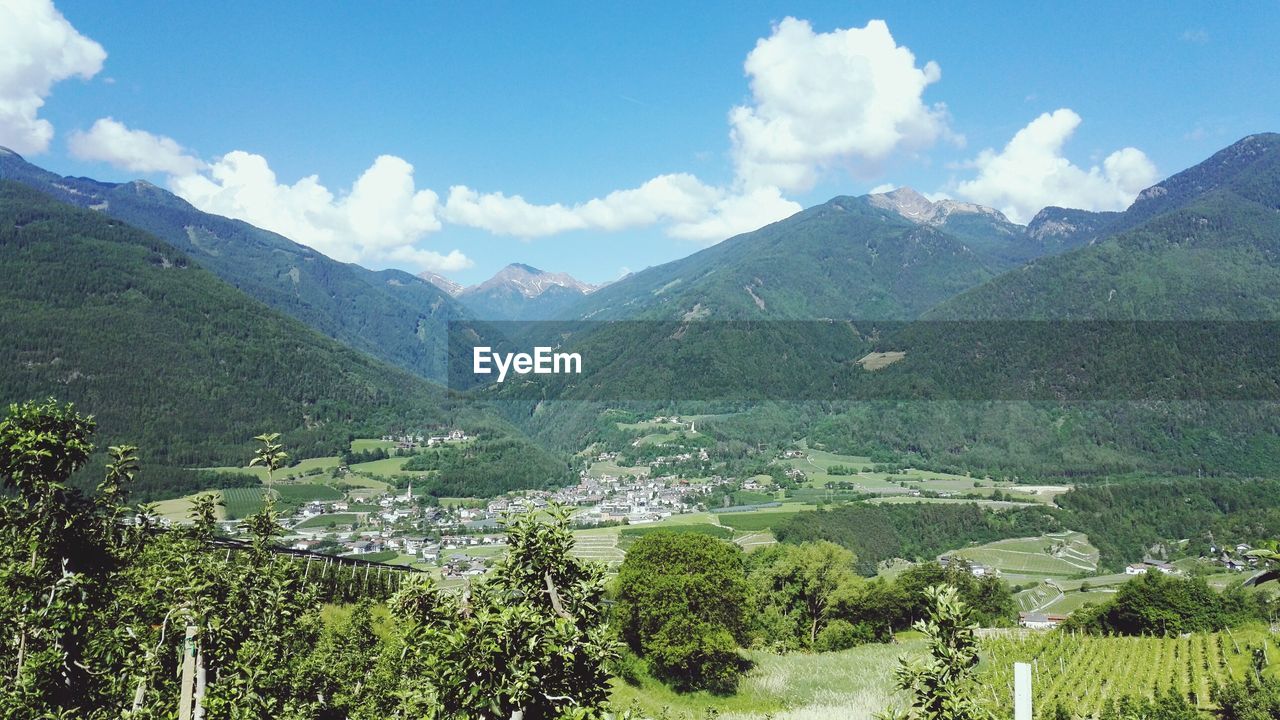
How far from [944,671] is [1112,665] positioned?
A: 38.4 metres

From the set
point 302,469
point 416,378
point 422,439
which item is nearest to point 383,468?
point 302,469

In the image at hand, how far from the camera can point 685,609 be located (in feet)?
103

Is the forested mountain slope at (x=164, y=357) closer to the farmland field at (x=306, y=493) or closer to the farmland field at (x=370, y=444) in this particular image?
the farmland field at (x=370, y=444)

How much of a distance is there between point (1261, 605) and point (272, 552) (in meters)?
71.5

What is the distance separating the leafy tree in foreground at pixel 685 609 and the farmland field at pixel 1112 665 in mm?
11552

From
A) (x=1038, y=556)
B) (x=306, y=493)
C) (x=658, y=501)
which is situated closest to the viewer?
(x=1038, y=556)

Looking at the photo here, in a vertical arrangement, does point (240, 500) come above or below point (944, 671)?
below

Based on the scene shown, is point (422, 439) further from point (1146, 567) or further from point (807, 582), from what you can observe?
point (1146, 567)

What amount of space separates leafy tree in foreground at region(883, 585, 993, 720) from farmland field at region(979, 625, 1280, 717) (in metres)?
24.4

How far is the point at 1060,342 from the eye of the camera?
16988 cm

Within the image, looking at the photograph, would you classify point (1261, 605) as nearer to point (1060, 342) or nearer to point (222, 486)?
point (222, 486)

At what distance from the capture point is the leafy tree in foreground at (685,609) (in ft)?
99.5

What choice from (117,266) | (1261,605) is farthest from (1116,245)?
(117,266)

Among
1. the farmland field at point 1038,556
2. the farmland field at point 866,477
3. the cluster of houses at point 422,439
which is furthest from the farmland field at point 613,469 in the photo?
the farmland field at point 1038,556
